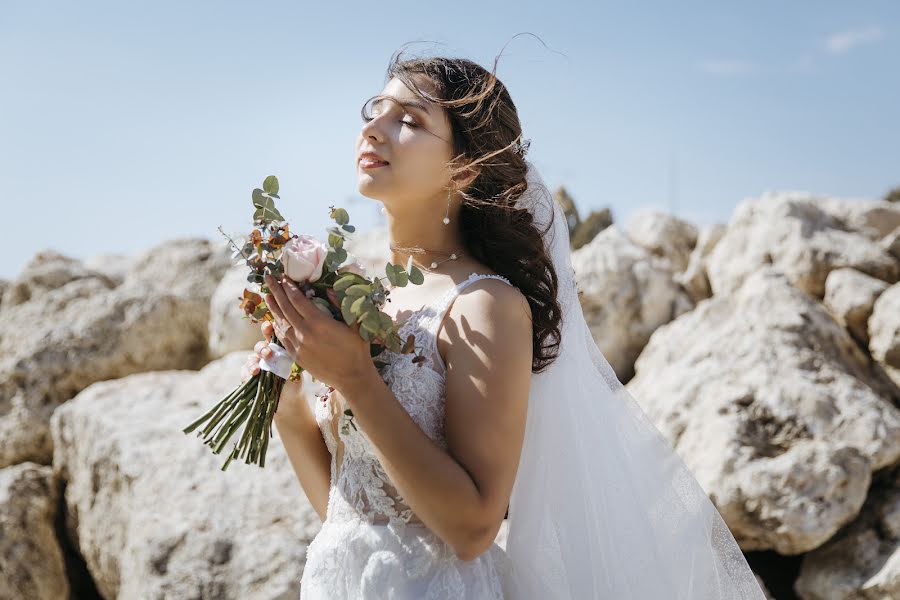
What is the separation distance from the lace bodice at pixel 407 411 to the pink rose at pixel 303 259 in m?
0.35

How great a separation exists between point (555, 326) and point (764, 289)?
8.82 feet

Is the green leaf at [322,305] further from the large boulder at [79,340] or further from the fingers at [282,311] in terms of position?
the large boulder at [79,340]

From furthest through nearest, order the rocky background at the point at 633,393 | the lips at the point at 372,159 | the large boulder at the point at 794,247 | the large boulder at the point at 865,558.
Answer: the large boulder at the point at 794,247, the rocky background at the point at 633,393, the large boulder at the point at 865,558, the lips at the point at 372,159

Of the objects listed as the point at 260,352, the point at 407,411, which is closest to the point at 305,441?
the point at 260,352

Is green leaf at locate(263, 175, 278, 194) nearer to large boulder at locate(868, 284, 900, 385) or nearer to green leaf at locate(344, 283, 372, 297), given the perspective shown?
green leaf at locate(344, 283, 372, 297)

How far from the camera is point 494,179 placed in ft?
8.91

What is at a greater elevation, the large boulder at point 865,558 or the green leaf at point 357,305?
the green leaf at point 357,305

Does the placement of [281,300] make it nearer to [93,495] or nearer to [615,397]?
[615,397]

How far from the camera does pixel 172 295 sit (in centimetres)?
690

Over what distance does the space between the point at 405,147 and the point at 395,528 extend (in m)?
1.13

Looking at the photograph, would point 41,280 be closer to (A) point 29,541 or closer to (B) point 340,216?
(A) point 29,541

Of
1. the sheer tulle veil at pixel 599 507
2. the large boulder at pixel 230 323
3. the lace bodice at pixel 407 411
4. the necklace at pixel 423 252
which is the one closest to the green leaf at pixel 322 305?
the lace bodice at pixel 407 411

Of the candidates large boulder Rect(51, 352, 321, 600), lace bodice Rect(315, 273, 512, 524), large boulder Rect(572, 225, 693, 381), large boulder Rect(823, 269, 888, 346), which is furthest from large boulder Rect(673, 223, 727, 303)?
lace bodice Rect(315, 273, 512, 524)

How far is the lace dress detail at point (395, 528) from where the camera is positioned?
7.52 ft
